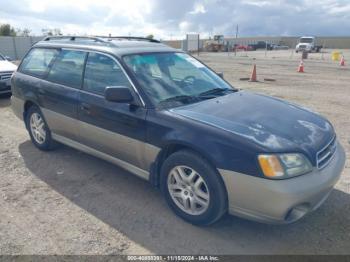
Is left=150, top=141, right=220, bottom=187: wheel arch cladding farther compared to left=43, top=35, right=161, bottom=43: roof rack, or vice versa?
left=43, top=35, right=161, bottom=43: roof rack

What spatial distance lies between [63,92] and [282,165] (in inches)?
117

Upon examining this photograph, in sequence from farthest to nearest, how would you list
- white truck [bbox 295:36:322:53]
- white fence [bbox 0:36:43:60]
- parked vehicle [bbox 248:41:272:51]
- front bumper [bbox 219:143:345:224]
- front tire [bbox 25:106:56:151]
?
1. parked vehicle [bbox 248:41:272:51]
2. white truck [bbox 295:36:322:53]
3. white fence [bbox 0:36:43:60]
4. front tire [bbox 25:106:56:151]
5. front bumper [bbox 219:143:345:224]

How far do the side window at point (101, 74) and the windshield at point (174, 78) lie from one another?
0.55 feet

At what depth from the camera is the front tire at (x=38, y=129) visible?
472 cm

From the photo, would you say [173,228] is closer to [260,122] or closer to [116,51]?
[260,122]

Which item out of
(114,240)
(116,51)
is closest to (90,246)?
(114,240)

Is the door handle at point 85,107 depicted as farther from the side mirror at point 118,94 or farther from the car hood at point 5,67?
the car hood at point 5,67

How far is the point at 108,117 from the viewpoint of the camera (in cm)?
351

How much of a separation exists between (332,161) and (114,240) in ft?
→ 7.15

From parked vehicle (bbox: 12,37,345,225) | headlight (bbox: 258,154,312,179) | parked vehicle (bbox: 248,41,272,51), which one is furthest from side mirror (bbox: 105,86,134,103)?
parked vehicle (bbox: 248,41,272,51)

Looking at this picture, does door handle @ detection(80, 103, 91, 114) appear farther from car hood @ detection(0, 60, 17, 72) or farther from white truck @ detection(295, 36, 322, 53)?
white truck @ detection(295, 36, 322, 53)

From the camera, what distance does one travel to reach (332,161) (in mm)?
2912

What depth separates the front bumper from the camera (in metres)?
2.45

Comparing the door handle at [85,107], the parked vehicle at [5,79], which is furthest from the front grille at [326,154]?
the parked vehicle at [5,79]
